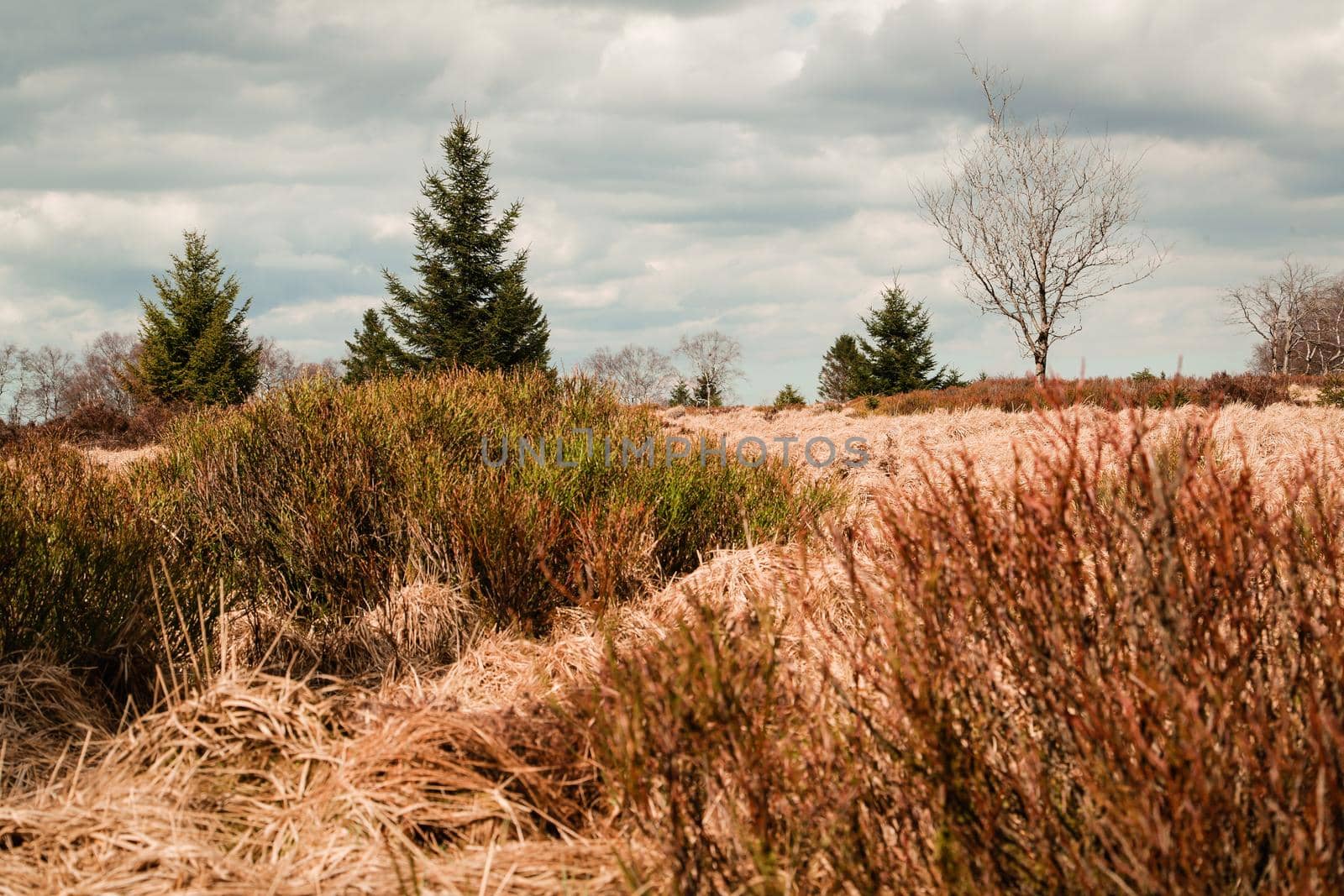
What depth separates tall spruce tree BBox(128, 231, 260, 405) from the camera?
91.4 feet

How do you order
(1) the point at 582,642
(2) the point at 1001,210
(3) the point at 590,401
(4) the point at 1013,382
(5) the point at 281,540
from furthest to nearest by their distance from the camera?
(4) the point at 1013,382
(2) the point at 1001,210
(3) the point at 590,401
(5) the point at 281,540
(1) the point at 582,642

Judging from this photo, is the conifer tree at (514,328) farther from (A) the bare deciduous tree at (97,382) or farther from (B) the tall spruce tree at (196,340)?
(A) the bare deciduous tree at (97,382)

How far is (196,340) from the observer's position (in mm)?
28672

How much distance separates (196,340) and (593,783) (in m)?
30.8

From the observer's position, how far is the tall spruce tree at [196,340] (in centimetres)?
2784

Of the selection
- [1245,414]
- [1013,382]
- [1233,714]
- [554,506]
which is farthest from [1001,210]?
[1233,714]

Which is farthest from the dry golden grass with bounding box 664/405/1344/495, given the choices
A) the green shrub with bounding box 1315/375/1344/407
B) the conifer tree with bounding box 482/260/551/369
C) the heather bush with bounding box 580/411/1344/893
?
the conifer tree with bounding box 482/260/551/369

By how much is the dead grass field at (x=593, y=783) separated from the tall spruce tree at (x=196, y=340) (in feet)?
90.9

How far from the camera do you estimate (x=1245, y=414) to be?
441 inches

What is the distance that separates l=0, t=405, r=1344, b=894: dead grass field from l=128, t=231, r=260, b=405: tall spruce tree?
27.7 meters

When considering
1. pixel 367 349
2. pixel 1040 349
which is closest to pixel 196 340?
pixel 367 349

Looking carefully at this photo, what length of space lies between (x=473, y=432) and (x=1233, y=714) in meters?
6.08

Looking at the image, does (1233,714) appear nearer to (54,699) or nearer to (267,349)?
(54,699)

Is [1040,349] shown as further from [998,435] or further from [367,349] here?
[367,349]
